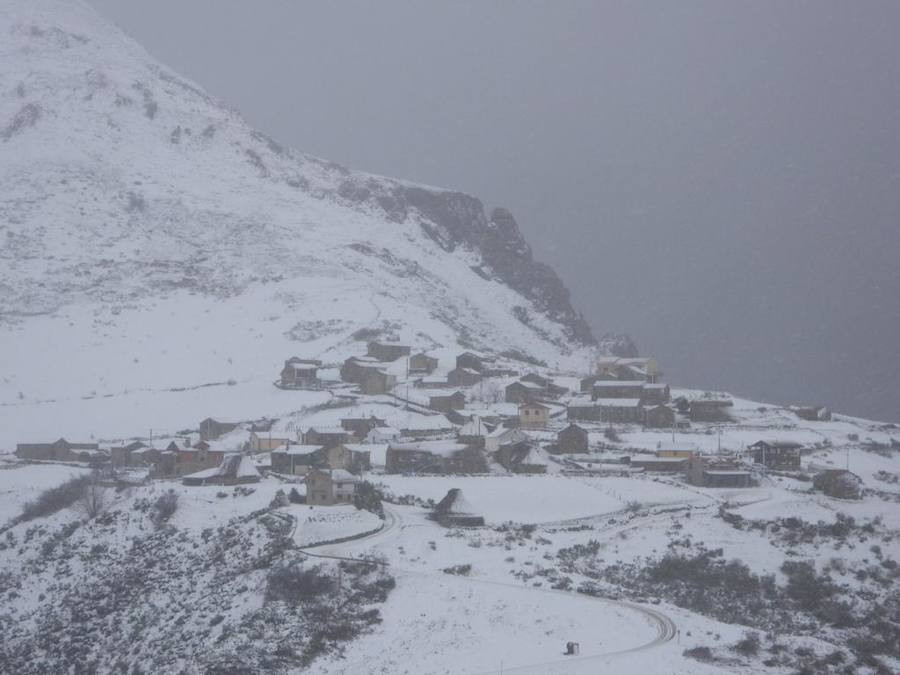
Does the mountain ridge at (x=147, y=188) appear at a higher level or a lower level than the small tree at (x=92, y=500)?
higher

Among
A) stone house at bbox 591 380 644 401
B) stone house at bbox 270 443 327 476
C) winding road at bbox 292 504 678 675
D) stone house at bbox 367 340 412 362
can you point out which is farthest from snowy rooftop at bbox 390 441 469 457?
stone house at bbox 367 340 412 362

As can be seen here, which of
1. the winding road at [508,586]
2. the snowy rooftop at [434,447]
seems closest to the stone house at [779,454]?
the snowy rooftop at [434,447]

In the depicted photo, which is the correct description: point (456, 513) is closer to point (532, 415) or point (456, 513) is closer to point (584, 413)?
point (532, 415)

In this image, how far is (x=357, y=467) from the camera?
49.0m

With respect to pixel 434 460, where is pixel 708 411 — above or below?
above

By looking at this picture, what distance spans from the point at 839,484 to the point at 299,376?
37374 mm

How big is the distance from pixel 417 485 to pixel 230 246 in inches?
2348

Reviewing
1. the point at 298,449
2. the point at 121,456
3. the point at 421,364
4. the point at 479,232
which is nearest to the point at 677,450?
the point at 298,449

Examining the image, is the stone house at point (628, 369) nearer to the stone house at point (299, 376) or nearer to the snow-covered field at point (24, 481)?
the stone house at point (299, 376)

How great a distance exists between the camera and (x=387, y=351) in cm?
7475

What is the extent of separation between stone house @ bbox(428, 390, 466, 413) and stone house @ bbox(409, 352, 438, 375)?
26.8ft

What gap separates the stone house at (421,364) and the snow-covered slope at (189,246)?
6.28m

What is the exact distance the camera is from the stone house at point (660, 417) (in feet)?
203

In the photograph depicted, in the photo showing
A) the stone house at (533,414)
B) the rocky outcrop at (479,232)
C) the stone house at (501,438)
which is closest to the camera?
the stone house at (501,438)
